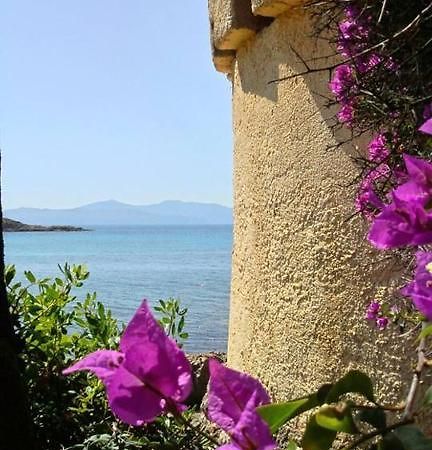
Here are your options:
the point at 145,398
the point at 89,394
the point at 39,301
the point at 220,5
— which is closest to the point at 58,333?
the point at 39,301

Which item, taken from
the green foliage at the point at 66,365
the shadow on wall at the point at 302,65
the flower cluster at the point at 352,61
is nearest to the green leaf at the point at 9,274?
the green foliage at the point at 66,365

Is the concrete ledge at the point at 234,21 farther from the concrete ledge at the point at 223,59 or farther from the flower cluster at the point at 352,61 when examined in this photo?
the flower cluster at the point at 352,61

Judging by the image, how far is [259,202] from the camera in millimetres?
3855

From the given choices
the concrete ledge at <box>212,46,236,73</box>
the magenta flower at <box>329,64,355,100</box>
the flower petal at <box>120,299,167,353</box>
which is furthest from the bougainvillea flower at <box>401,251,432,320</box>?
the concrete ledge at <box>212,46,236,73</box>

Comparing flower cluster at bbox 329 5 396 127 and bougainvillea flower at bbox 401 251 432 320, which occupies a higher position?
flower cluster at bbox 329 5 396 127

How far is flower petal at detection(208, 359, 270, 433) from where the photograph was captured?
1.97ft

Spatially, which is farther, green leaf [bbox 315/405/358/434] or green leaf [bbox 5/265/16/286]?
green leaf [bbox 5/265/16/286]

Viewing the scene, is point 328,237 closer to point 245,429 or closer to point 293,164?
point 293,164

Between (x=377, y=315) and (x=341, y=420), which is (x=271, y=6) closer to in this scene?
(x=377, y=315)

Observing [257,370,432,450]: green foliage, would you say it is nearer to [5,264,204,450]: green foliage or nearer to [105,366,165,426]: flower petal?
[105,366,165,426]: flower petal

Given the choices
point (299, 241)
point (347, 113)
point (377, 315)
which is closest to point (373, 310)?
point (377, 315)

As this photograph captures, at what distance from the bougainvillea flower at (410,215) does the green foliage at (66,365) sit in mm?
2711

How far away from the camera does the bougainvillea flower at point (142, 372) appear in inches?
23.1

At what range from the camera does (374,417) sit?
2.22 feet
